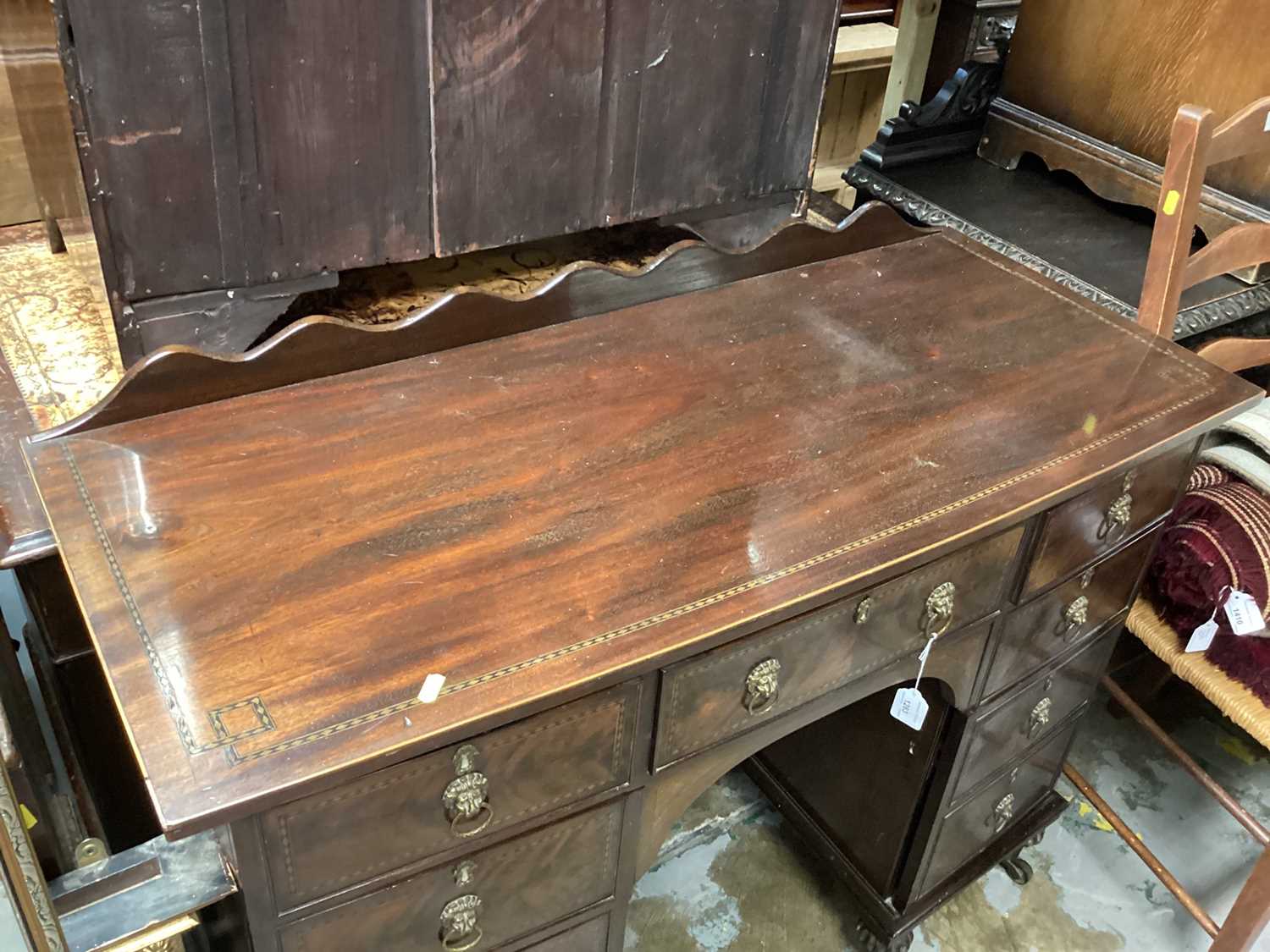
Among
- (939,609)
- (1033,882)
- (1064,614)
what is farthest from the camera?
(1033,882)

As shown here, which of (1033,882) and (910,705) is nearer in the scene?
(910,705)

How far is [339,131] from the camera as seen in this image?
1.01 meters

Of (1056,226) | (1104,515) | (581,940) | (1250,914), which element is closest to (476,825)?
(581,940)

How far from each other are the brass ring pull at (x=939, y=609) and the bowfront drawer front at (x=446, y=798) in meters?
0.34

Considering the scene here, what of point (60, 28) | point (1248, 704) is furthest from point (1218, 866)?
point (60, 28)

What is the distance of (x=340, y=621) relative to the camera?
2.73 feet

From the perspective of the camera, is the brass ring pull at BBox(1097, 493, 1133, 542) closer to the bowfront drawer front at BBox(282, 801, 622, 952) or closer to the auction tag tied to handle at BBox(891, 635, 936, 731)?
the auction tag tied to handle at BBox(891, 635, 936, 731)

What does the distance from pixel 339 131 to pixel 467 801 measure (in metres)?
0.60

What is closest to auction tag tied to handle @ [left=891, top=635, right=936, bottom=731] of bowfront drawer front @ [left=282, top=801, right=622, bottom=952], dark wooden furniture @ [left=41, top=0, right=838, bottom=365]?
bowfront drawer front @ [left=282, top=801, right=622, bottom=952]

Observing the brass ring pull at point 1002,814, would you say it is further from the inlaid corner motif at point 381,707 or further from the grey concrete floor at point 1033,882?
the inlaid corner motif at point 381,707

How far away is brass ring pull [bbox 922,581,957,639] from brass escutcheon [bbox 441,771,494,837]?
1.54 ft

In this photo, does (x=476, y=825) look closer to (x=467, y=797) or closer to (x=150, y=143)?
(x=467, y=797)

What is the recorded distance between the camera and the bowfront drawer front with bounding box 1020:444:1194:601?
117 centimetres

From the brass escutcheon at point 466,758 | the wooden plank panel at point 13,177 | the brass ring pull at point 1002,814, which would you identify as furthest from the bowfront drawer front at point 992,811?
the wooden plank panel at point 13,177
